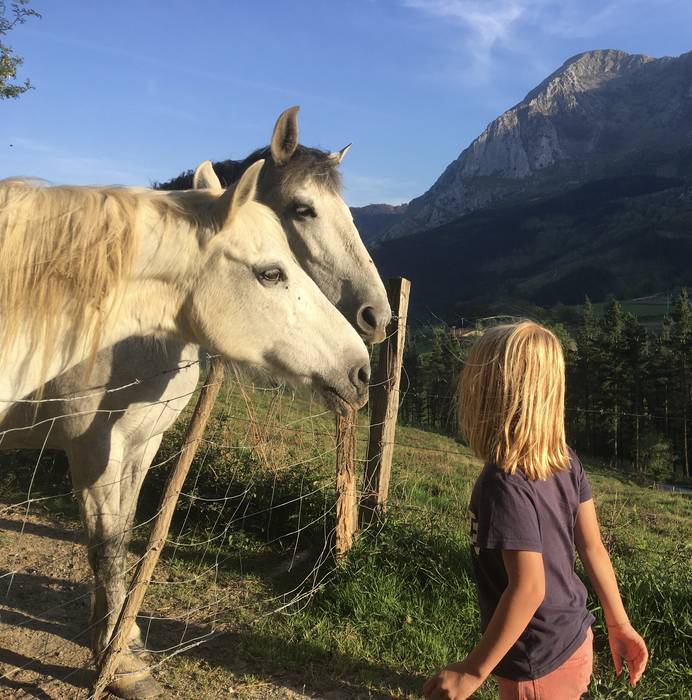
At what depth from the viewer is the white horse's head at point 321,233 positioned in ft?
12.9

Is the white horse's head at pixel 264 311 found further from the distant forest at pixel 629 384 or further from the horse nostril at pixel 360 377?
the distant forest at pixel 629 384

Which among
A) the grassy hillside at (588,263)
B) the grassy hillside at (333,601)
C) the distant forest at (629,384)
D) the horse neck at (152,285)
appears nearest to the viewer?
the horse neck at (152,285)

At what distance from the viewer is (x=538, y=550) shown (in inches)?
63.0

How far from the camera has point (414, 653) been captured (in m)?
3.47

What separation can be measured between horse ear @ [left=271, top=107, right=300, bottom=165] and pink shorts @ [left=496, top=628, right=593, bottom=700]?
3.50 m

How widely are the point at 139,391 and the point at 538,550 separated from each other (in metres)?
2.04

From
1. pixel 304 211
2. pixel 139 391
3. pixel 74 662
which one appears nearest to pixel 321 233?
pixel 304 211

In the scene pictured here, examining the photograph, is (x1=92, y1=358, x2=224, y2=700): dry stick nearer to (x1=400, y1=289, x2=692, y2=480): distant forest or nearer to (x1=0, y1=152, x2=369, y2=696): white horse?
(x1=0, y1=152, x2=369, y2=696): white horse

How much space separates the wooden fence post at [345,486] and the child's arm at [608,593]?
6.78 feet

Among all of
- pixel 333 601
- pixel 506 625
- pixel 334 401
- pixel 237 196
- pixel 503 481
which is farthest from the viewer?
pixel 333 601

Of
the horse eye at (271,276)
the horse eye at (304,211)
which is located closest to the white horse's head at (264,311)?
the horse eye at (271,276)

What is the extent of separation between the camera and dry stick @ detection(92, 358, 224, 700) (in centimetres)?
287

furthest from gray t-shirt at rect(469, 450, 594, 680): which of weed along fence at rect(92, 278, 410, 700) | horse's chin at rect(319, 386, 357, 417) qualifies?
weed along fence at rect(92, 278, 410, 700)

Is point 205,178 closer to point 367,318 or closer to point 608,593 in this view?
point 367,318
